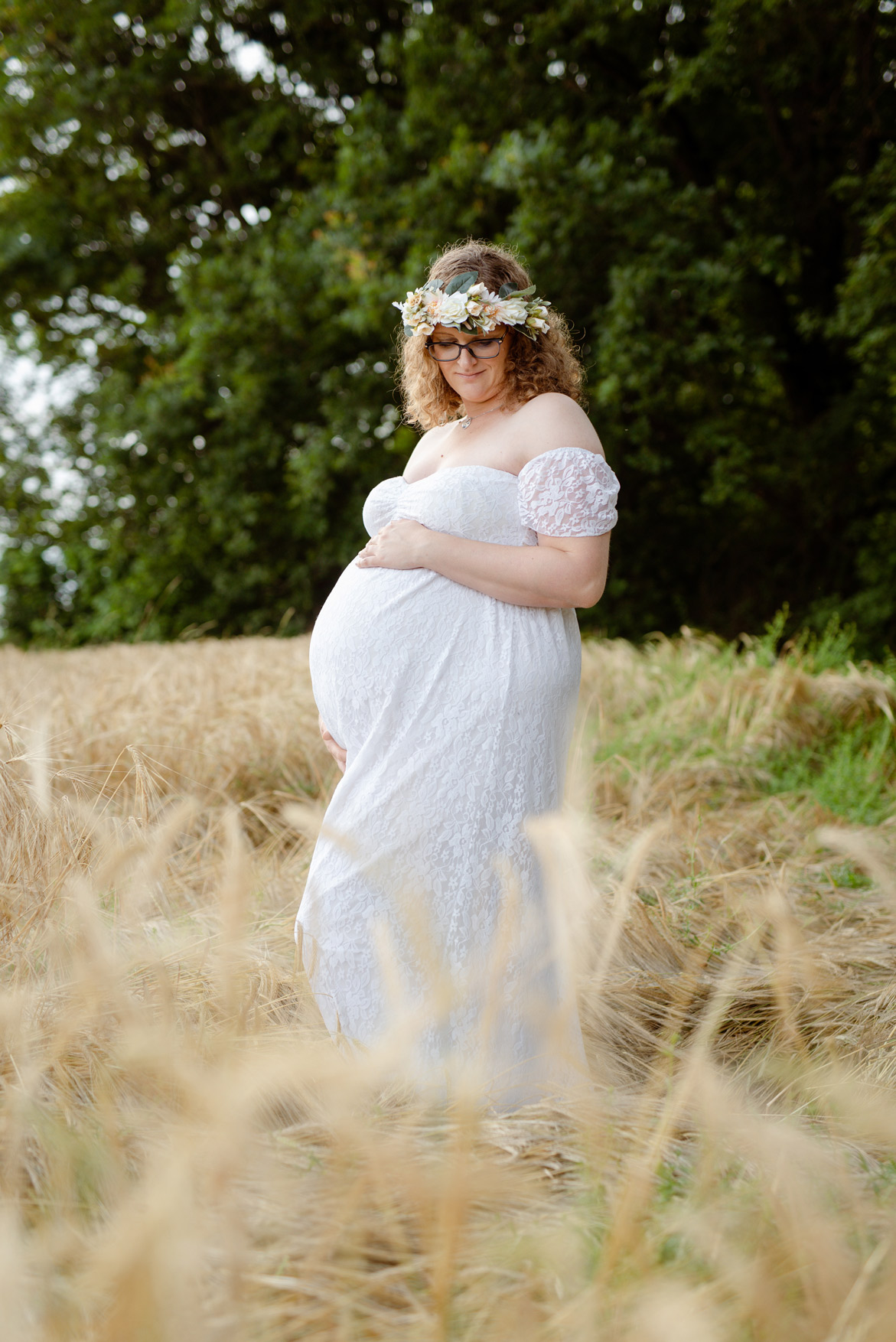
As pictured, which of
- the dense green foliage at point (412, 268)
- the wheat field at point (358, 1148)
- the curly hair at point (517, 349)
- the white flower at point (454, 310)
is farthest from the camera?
the dense green foliage at point (412, 268)

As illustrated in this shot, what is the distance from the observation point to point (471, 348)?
7.79 ft

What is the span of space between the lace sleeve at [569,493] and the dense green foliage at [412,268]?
5.94 meters

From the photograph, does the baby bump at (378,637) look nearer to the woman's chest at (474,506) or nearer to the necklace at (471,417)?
the woman's chest at (474,506)

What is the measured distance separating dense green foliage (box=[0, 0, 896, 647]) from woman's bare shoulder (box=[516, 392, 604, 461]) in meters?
5.76

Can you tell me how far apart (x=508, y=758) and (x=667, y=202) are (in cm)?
733

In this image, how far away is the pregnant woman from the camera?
2131 millimetres

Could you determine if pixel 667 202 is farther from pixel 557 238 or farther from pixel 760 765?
pixel 760 765

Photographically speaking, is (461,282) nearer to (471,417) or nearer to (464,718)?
(471,417)

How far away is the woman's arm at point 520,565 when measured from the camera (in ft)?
7.08

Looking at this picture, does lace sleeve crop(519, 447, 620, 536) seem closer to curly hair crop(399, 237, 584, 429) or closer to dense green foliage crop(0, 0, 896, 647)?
curly hair crop(399, 237, 584, 429)

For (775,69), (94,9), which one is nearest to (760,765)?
(775,69)

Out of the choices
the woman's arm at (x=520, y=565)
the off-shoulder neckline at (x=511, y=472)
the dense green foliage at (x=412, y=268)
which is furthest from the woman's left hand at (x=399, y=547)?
the dense green foliage at (x=412, y=268)

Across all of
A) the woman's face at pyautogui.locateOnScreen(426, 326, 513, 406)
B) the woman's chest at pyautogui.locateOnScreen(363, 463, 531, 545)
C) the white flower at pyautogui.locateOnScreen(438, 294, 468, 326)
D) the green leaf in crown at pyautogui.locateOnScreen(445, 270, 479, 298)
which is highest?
the green leaf in crown at pyautogui.locateOnScreen(445, 270, 479, 298)

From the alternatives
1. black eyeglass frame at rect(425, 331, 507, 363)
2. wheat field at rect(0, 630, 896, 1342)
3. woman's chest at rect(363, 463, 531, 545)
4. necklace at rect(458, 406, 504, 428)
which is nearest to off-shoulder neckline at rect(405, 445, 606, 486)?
woman's chest at rect(363, 463, 531, 545)
